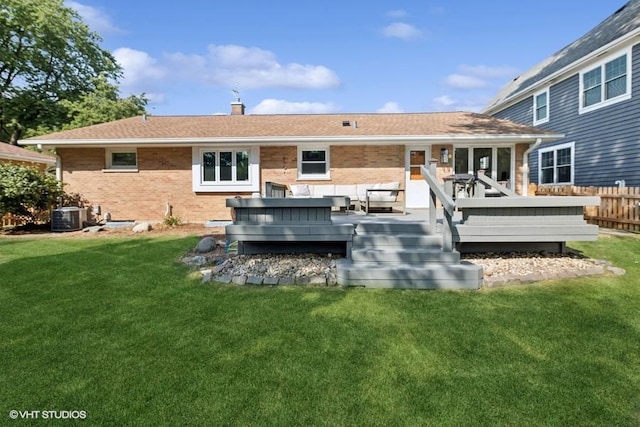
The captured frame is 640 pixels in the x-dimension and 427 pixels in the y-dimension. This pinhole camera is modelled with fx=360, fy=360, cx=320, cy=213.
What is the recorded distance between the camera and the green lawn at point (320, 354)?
2.41 meters

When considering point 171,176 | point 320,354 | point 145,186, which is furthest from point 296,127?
point 320,354

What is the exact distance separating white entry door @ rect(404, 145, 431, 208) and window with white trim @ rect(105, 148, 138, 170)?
9.06m

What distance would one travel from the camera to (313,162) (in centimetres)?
1199

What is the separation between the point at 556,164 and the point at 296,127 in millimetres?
11350

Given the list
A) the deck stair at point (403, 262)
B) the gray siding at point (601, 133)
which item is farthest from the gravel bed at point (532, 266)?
the gray siding at point (601, 133)

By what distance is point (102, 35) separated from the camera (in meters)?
31.3

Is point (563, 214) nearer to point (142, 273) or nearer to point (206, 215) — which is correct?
point (142, 273)

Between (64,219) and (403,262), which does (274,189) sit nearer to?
(403,262)

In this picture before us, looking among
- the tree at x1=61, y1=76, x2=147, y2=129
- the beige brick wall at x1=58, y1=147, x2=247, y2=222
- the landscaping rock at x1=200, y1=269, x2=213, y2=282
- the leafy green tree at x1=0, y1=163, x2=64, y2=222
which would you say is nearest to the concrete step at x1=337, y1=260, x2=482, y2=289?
the landscaping rock at x1=200, y1=269, x2=213, y2=282

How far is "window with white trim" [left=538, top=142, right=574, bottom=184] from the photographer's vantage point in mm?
14727

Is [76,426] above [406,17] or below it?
below

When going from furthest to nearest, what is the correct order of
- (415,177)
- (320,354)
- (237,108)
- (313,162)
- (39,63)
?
(39,63) < (237,108) < (313,162) < (415,177) < (320,354)

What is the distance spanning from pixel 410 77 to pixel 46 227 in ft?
54.7

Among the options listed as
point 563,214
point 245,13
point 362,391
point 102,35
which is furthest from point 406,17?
point 102,35
